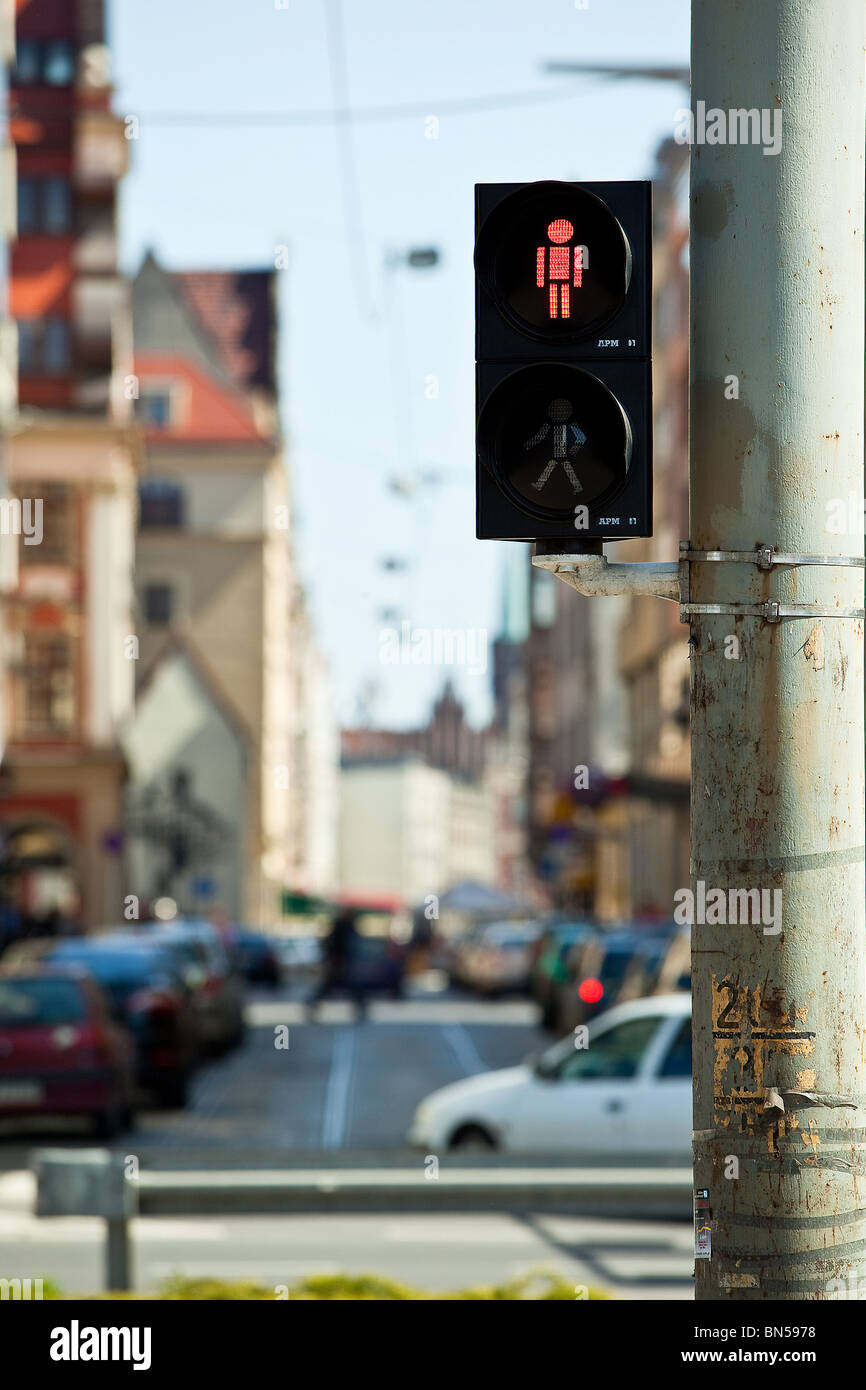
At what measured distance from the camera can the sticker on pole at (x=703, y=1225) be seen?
397 centimetres

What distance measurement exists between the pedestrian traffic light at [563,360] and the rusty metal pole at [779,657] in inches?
4.5

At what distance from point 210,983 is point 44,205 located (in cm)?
3751

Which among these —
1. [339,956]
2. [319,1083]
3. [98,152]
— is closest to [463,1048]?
[339,956]

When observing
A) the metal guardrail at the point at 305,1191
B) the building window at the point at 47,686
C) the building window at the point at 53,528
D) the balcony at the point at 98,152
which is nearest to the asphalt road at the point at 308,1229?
the metal guardrail at the point at 305,1191

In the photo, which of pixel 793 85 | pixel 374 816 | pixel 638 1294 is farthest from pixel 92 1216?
pixel 374 816

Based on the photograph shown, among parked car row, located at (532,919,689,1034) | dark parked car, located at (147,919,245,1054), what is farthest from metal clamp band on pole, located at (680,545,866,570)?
dark parked car, located at (147,919,245,1054)

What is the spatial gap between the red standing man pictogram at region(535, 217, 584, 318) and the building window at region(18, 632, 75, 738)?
55454 millimetres

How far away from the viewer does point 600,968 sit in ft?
84.2

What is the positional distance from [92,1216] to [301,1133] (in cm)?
1124

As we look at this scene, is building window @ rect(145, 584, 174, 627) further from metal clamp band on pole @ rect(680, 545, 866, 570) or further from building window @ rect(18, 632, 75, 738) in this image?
metal clamp band on pole @ rect(680, 545, 866, 570)

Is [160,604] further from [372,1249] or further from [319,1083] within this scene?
[372,1249]

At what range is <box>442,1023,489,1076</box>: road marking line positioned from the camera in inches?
1065
